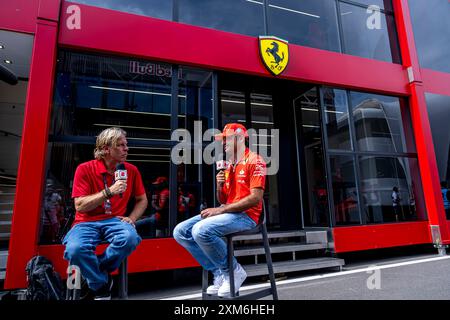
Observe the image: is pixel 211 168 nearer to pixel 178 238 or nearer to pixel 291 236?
pixel 291 236

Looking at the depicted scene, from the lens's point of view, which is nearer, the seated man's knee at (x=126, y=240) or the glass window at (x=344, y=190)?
the seated man's knee at (x=126, y=240)

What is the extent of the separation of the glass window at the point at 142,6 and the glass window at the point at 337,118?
2976 millimetres

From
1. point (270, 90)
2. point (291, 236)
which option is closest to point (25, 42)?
point (270, 90)

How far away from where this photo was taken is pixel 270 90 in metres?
5.92

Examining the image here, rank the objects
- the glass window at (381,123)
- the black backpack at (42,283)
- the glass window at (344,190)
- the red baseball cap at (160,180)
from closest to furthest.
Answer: the black backpack at (42,283), the red baseball cap at (160,180), the glass window at (344,190), the glass window at (381,123)

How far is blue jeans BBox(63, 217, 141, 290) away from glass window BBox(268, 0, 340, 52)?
4314mm

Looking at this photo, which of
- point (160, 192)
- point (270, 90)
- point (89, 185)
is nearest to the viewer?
point (89, 185)

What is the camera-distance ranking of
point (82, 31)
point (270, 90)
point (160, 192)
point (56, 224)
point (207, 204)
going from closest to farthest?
point (56, 224), point (82, 31), point (160, 192), point (207, 204), point (270, 90)

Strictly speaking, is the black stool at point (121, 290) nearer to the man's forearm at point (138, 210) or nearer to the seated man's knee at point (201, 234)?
the man's forearm at point (138, 210)

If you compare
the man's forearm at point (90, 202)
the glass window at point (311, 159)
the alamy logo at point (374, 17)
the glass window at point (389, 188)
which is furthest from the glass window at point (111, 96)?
the alamy logo at point (374, 17)

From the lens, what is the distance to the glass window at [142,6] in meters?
3.90

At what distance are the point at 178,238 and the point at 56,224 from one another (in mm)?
2079

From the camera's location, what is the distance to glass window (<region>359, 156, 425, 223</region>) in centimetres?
507

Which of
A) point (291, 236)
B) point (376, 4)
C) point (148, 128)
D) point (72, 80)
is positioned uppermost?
point (376, 4)
